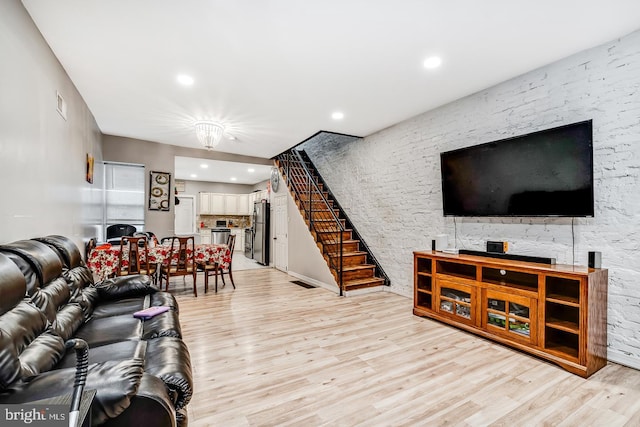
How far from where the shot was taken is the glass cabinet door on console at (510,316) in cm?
272

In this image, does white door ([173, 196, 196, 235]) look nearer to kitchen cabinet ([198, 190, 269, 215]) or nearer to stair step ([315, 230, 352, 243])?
kitchen cabinet ([198, 190, 269, 215])

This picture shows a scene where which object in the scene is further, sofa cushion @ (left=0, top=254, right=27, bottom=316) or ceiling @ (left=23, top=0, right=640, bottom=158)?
ceiling @ (left=23, top=0, right=640, bottom=158)

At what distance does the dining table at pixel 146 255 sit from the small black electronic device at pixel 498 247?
3.97 meters

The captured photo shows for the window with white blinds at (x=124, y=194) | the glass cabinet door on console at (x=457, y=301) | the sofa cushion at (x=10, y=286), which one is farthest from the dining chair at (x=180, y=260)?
the glass cabinet door on console at (x=457, y=301)

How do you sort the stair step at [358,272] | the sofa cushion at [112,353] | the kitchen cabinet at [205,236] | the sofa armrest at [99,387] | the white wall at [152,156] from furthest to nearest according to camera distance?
the kitchen cabinet at [205,236] < the white wall at [152,156] < the stair step at [358,272] < the sofa cushion at [112,353] < the sofa armrest at [99,387]

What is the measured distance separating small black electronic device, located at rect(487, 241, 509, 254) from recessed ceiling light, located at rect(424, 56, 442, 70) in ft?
6.41

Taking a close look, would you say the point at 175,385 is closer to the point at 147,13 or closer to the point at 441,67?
the point at 147,13

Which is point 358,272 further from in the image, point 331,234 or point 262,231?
point 262,231

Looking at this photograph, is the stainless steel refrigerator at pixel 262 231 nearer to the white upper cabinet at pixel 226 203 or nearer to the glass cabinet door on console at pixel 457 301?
the white upper cabinet at pixel 226 203

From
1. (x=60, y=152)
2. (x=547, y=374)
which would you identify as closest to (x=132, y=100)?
(x=60, y=152)

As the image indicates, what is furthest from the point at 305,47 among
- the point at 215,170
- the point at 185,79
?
the point at 215,170

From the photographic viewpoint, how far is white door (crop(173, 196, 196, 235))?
401 inches

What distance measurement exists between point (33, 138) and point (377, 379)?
3353 millimetres

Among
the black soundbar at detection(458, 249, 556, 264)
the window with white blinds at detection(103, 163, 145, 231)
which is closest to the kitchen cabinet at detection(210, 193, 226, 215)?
the window with white blinds at detection(103, 163, 145, 231)
